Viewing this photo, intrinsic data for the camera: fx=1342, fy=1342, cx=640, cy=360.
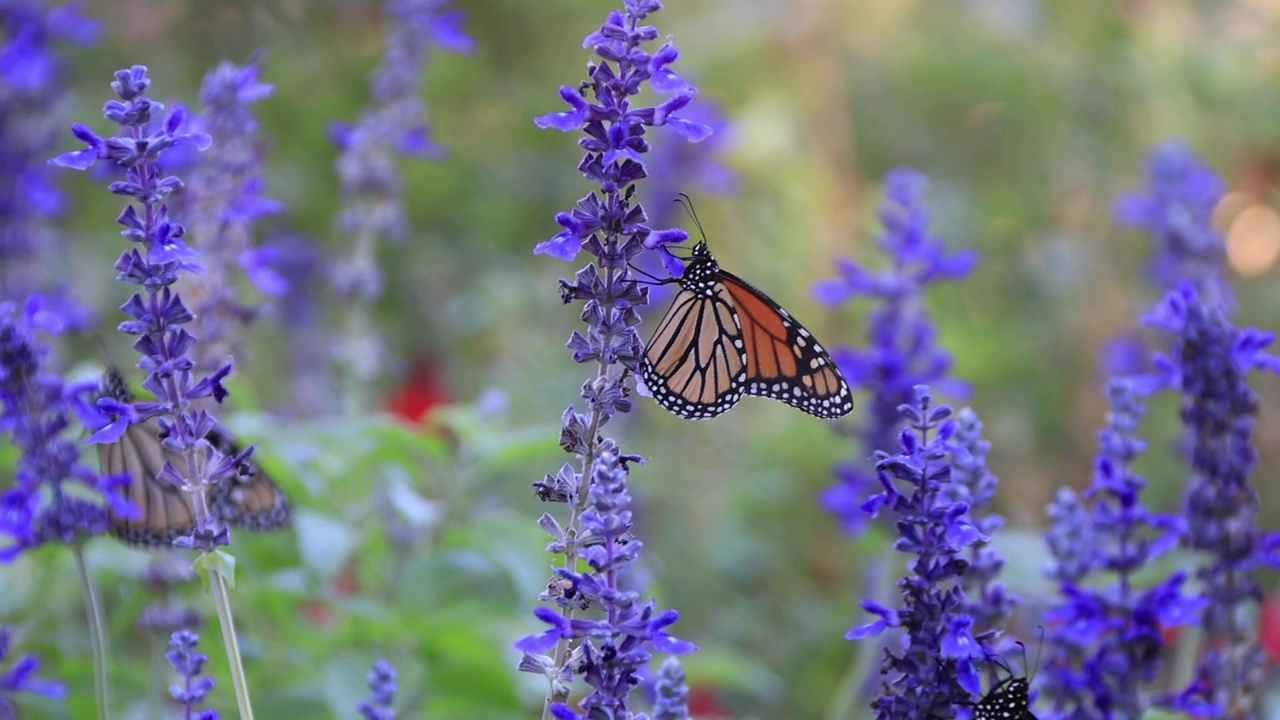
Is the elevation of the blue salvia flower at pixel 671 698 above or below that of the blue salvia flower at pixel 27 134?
below

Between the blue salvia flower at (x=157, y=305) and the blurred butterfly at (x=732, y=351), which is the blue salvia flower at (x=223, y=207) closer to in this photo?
the blurred butterfly at (x=732, y=351)

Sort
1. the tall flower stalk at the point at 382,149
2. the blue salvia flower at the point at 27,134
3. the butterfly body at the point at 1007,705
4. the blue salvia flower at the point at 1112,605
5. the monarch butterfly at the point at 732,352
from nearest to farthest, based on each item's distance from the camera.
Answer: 1. the butterfly body at the point at 1007,705
2. the blue salvia flower at the point at 1112,605
3. the monarch butterfly at the point at 732,352
4. the blue salvia flower at the point at 27,134
5. the tall flower stalk at the point at 382,149

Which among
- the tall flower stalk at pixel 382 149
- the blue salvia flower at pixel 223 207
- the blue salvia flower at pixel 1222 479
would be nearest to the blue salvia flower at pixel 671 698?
the blue salvia flower at pixel 1222 479

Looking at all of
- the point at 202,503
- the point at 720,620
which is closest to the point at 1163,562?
the point at 720,620

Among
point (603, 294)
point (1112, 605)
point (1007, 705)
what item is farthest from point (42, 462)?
point (1112, 605)

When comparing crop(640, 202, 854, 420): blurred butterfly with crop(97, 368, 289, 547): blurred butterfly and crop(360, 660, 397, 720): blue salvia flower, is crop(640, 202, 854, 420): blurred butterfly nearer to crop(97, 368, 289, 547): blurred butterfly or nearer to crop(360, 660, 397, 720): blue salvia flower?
crop(97, 368, 289, 547): blurred butterfly

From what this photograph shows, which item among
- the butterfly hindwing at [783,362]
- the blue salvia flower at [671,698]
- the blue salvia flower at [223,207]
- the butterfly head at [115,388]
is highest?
the blue salvia flower at [223,207]

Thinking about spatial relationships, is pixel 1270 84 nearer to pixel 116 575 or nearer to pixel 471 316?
pixel 471 316
